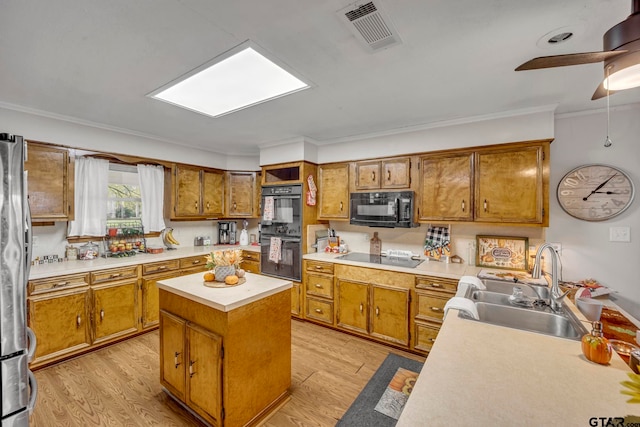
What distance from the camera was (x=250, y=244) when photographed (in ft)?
15.7

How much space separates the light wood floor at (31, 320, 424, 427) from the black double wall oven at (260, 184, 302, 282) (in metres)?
1.02

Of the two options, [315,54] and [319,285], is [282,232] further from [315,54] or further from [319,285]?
[315,54]

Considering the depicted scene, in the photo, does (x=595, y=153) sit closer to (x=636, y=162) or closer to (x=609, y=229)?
(x=636, y=162)

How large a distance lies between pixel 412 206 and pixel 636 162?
193cm

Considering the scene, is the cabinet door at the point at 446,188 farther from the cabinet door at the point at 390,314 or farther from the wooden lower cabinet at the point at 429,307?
the cabinet door at the point at 390,314

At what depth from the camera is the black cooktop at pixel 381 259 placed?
10.1ft

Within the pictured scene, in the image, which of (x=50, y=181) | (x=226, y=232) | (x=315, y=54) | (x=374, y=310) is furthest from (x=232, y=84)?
(x=226, y=232)

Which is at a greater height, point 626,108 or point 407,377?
point 626,108

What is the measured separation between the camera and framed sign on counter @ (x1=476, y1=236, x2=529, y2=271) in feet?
9.07

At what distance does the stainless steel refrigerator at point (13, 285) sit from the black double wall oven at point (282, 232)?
264cm

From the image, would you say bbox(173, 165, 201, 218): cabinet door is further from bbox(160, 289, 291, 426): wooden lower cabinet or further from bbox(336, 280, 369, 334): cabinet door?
bbox(336, 280, 369, 334): cabinet door

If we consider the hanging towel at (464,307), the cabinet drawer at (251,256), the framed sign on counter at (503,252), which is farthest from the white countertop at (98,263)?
the framed sign on counter at (503,252)

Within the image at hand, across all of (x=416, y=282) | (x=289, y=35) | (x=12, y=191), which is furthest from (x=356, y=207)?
(x=12, y=191)

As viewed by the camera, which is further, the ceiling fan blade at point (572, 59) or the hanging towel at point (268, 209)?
the hanging towel at point (268, 209)
